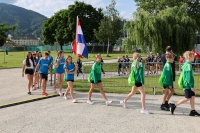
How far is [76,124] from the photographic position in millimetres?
6348

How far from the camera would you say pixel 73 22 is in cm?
6700

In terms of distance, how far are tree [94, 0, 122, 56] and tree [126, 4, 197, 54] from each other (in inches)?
874

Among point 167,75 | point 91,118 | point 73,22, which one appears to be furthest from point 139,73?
point 73,22

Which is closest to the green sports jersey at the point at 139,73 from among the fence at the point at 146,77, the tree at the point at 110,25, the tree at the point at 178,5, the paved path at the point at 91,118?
the paved path at the point at 91,118

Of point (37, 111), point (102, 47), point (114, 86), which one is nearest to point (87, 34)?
point (102, 47)

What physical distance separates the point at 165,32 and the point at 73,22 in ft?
137

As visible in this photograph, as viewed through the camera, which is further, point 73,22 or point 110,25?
point 73,22

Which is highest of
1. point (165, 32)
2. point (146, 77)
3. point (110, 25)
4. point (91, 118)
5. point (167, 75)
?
point (110, 25)

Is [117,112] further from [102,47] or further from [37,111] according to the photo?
[102,47]

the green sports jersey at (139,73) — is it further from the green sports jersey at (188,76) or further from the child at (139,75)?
the green sports jersey at (188,76)

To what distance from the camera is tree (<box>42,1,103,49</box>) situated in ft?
223

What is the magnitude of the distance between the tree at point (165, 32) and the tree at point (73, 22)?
131 feet

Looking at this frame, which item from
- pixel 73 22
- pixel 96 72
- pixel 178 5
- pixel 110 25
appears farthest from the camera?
pixel 73 22

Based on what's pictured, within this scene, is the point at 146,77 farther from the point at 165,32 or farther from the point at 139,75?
the point at 165,32
